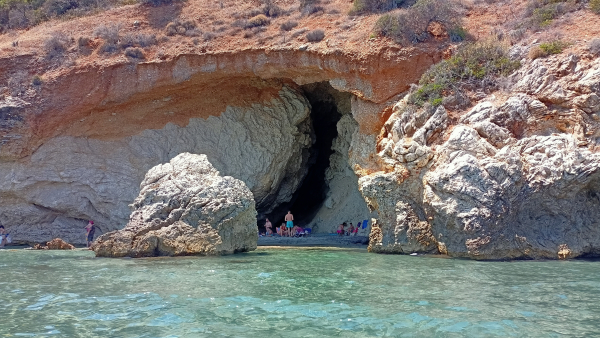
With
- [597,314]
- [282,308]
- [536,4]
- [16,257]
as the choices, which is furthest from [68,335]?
[536,4]

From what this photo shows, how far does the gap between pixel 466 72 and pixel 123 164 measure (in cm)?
1201

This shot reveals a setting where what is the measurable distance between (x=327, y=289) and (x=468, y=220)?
5.11 metres

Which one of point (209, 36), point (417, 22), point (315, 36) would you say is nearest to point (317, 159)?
point (315, 36)

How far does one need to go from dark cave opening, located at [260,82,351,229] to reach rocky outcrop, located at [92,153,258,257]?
854 cm

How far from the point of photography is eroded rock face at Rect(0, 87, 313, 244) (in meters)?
19.7

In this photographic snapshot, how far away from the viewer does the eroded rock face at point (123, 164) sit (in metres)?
19.7

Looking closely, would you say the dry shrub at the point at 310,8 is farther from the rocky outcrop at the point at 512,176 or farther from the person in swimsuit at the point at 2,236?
the person in swimsuit at the point at 2,236

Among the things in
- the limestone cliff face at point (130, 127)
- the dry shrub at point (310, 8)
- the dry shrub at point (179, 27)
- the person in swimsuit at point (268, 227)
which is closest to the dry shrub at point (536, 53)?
the limestone cliff face at point (130, 127)

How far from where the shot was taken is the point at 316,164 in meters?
24.8

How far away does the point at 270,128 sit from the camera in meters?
21.8

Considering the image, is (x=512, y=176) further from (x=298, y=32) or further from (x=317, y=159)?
(x=317, y=159)

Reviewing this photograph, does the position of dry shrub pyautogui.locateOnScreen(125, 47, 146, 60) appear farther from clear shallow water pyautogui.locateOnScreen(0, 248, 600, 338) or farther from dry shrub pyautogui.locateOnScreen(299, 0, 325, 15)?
clear shallow water pyautogui.locateOnScreen(0, 248, 600, 338)

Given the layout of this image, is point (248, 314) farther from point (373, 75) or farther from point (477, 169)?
point (373, 75)

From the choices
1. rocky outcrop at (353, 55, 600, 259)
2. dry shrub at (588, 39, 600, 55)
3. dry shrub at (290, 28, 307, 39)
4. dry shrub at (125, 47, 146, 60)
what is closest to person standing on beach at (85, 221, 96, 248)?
dry shrub at (125, 47, 146, 60)
